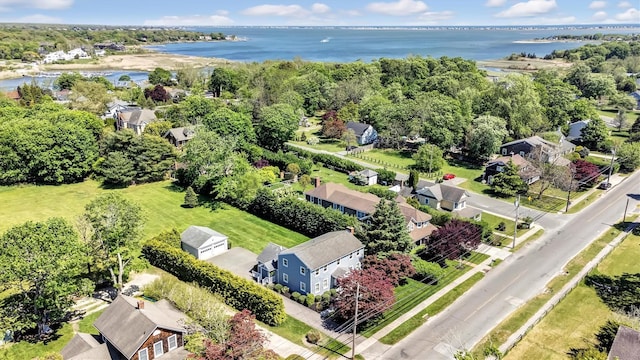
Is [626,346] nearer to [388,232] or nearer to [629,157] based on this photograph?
[388,232]

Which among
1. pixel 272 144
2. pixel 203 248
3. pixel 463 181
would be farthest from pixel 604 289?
pixel 272 144

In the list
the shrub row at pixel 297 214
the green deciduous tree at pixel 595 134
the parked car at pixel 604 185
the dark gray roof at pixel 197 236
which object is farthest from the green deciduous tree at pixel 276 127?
the green deciduous tree at pixel 595 134

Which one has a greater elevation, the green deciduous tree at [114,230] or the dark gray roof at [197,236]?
the green deciduous tree at [114,230]

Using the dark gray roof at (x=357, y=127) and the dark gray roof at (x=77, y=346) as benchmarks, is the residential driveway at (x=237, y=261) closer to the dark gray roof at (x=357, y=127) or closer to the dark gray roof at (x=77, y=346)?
the dark gray roof at (x=77, y=346)

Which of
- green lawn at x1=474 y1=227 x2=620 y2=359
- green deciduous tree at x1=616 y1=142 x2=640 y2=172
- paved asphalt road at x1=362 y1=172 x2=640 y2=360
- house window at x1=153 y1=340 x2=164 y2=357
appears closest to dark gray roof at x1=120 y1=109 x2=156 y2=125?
paved asphalt road at x1=362 y1=172 x2=640 y2=360

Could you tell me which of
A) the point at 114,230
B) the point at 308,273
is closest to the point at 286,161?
the point at 308,273

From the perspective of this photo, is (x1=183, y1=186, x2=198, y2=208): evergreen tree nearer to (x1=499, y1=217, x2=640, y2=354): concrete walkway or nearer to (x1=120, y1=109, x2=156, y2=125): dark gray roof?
(x1=120, y1=109, x2=156, y2=125): dark gray roof
